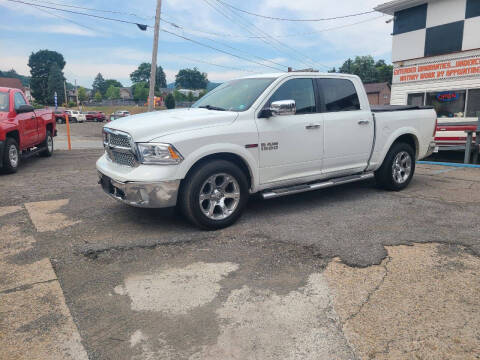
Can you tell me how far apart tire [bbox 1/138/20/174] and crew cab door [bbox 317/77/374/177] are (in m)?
6.41

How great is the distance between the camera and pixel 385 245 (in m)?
3.89

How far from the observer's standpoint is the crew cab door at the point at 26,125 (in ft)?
27.6

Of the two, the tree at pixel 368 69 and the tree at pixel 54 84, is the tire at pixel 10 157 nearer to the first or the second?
the tree at pixel 368 69

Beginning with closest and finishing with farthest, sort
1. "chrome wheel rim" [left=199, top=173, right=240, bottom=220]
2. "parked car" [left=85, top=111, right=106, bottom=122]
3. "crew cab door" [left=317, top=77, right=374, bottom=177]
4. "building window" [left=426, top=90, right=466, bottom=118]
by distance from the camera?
1. "chrome wheel rim" [left=199, top=173, right=240, bottom=220]
2. "crew cab door" [left=317, top=77, right=374, bottom=177]
3. "building window" [left=426, top=90, right=466, bottom=118]
4. "parked car" [left=85, top=111, right=106, bottom=122]

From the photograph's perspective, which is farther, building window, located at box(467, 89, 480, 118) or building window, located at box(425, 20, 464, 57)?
building window, located at box(425, 20, 464, 57)

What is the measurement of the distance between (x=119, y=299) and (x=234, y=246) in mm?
1358

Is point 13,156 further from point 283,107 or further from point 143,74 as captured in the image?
point 143,74

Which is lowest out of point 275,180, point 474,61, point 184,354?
point 184,354

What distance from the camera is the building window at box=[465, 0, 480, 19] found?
11.3 meters

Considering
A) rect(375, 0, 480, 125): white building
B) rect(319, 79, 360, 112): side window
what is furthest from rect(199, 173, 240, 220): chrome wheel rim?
rect(375, 0, 480, 125): white building

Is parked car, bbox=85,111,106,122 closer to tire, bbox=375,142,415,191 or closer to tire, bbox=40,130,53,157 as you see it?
tire, bbox=40,130,53,157

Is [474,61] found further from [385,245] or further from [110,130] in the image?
[110,130]

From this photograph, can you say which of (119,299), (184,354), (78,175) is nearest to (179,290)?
(119,299)

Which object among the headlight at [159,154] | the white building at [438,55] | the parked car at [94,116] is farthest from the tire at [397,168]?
the parked car at [94,116]
